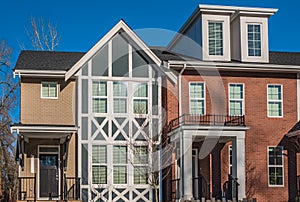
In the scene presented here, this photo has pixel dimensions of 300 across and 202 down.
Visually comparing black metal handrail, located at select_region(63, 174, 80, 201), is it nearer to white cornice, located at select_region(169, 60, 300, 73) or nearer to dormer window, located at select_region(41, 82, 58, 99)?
dormer window, located at select_region(41, 82, 58, 99)

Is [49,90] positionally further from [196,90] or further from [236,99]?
[236,99]

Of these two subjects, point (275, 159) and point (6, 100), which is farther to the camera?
point (6, 100)

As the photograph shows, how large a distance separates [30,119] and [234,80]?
30.3 feet

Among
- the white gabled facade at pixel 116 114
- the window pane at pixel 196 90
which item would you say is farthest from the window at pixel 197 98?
the white gabled facade at pixel 116 114

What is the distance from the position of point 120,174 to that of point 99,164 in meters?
1.02

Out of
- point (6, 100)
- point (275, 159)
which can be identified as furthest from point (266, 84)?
point (6, 100)

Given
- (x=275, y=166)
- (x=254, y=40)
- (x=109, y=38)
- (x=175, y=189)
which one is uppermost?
(x=254, y=40)

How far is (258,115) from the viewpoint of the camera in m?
28.8

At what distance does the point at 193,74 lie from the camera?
2841cm

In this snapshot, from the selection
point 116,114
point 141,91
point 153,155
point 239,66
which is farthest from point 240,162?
point 116,114

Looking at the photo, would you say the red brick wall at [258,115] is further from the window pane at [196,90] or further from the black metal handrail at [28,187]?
the black metal handrail at [28,187]

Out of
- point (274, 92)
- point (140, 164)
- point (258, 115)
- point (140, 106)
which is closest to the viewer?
point (140, 164)

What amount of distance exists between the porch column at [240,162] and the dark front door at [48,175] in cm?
779

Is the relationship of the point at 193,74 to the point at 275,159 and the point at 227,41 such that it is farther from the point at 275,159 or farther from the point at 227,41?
the point at 275,159
